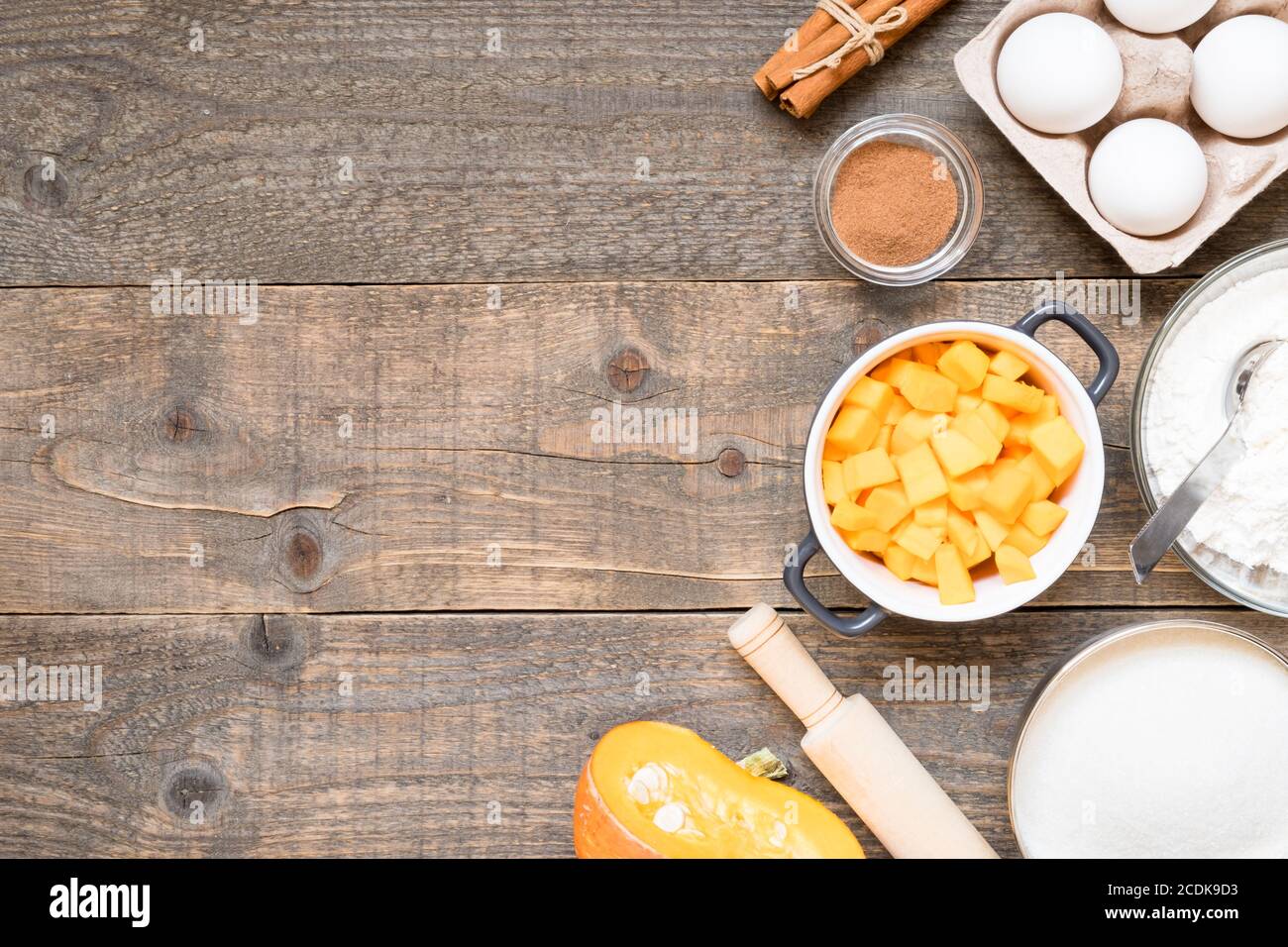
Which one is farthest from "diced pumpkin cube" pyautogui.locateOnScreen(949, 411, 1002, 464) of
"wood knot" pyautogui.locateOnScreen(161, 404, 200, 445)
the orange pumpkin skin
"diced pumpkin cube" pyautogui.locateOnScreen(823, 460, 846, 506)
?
"wood knot" pyautogui.locateOnScreen(161, 404, 200, 445)

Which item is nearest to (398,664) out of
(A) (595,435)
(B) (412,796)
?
(B) (412,796)

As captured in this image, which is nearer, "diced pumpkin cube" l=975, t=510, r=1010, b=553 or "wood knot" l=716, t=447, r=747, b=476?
"diced pumpkin cube" l=975, t=510, r=1010, b=553

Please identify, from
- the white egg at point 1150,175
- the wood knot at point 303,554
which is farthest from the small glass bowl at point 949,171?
the wood knot at point 303,554

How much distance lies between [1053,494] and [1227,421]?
17 centimetres

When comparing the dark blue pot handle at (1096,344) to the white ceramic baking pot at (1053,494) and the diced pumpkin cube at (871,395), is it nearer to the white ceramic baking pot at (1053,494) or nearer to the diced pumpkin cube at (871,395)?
the white ceramic baking pot at (1053,494)

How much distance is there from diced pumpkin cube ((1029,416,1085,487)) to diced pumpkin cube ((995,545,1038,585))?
0.07 meters

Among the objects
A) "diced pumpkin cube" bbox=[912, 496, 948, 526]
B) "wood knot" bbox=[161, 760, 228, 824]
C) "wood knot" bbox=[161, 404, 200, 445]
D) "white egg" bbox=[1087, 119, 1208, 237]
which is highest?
"white egg" bbox=[1087, 119, 1208, 237]

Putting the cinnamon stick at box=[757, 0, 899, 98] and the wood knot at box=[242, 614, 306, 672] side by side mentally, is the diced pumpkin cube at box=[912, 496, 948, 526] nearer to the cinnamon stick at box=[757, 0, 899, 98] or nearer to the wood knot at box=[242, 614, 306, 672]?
the cinnamon stick at box=[757, 0, 899, 98]

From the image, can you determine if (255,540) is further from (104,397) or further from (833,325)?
(833,325)

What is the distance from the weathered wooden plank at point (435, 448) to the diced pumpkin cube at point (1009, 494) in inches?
6.4

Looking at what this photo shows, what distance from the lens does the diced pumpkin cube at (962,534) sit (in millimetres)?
803

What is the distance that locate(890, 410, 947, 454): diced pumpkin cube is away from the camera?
798 millimetres

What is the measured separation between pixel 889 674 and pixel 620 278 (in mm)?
465

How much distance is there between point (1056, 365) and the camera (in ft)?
2.52
